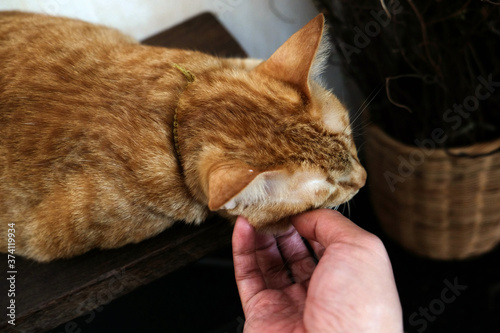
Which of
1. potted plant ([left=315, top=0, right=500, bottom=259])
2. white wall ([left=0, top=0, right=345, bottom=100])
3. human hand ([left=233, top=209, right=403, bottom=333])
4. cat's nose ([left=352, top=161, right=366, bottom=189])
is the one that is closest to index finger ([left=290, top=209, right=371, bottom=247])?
human hand ([left=233, top=209, right=403, bottom=333])

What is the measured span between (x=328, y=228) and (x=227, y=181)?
0.27 m

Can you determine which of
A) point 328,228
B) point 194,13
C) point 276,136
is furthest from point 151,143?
point 194,13

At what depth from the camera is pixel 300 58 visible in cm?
94

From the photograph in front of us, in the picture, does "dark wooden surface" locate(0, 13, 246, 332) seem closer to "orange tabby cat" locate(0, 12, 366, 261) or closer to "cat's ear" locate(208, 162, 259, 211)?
"orange tabby cat" locate(0, 12, 366, 261)

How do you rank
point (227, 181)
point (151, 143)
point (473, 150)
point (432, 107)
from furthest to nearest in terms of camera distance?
point (432, 107) < point (473, 150) < point (151, 143) < point (227, 181)

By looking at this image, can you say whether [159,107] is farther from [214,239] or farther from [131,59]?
[214,239]

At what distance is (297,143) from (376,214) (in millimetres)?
1115

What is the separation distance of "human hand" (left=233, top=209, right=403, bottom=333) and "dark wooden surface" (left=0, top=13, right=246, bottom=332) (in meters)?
0.15

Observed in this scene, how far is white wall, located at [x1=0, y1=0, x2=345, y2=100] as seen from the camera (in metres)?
1.55

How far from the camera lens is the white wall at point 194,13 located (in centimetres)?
155

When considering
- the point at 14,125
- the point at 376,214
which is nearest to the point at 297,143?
the point at 14,125

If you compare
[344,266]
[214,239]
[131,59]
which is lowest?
[214,239]

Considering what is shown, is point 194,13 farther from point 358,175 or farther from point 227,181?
point 227,181

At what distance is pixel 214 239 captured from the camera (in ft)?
3.60
